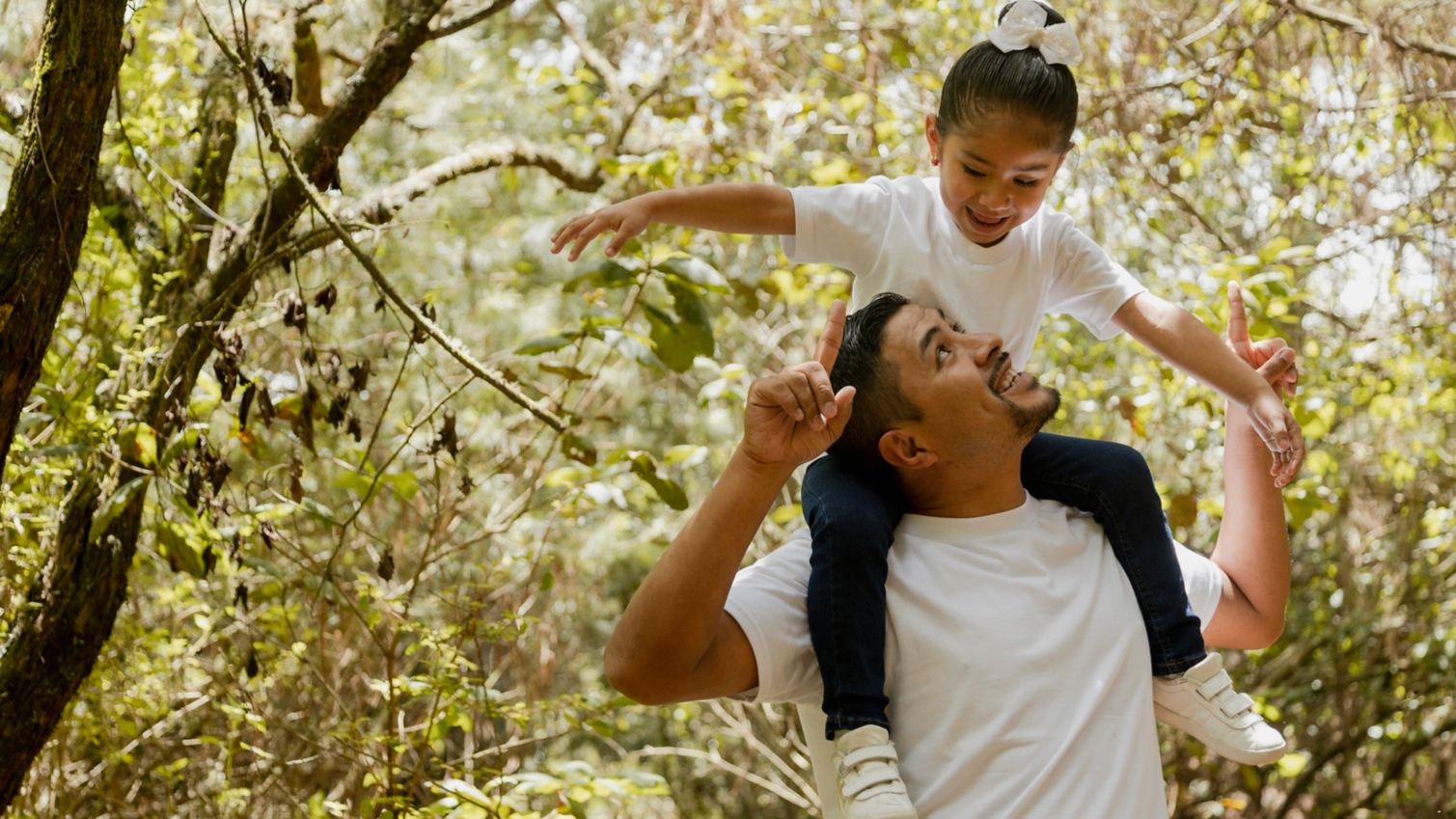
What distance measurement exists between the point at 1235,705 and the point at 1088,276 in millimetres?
672

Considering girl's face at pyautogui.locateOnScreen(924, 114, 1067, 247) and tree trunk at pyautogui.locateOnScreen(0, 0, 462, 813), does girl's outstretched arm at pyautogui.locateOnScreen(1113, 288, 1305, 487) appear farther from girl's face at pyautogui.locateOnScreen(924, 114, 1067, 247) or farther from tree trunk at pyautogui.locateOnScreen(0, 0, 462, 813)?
tree trunk at pyautogui.locateOnScreen(0, 0, 462, 813)

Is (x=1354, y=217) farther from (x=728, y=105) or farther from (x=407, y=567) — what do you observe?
(x=407, y=567)

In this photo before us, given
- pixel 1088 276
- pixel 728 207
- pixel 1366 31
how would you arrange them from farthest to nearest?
pixel 1366 31
pixel 1088 276
pixel 728 207

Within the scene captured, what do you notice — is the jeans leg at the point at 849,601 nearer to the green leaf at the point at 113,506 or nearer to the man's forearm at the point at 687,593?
the man's forearm at the point at 687,593

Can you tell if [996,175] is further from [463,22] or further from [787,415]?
[463,22]

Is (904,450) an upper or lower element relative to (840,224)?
lower

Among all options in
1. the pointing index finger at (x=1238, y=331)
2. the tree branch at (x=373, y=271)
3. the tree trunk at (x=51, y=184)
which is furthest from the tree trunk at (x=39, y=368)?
the pointing index finger at (x=1238, y=331)

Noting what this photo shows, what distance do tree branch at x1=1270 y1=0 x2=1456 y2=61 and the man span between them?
5.34 feet

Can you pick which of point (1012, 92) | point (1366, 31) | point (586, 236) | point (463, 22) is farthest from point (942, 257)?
point (1366, 31)

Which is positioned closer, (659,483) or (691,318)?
(659,483)

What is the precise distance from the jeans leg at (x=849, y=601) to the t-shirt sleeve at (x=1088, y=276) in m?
0.59

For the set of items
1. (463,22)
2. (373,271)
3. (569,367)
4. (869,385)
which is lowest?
(869,385)

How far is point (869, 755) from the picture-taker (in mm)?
1435

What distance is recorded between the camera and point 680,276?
7.65 ft
